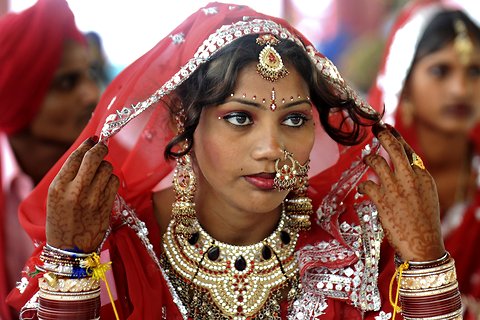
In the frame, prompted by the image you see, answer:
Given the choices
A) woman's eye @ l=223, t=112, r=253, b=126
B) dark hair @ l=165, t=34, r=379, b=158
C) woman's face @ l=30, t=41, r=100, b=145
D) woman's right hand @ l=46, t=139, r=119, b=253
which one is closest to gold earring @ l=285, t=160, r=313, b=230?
dark hair @ l=165, t=34, r=379, b=158

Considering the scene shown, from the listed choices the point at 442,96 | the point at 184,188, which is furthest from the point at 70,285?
the point at 442,96

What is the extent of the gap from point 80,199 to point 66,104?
1.75m

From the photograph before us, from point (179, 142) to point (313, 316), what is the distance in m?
0.63

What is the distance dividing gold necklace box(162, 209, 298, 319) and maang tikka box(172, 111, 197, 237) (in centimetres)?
7

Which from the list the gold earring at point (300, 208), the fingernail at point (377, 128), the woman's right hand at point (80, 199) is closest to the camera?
the woman's right hand at point (80, 199)

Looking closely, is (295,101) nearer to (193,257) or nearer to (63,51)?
(193,257)

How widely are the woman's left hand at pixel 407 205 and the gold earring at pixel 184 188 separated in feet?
1.65

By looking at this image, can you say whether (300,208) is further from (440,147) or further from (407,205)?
(440,147)

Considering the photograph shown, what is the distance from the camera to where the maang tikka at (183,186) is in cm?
227

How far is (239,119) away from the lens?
2148 mm

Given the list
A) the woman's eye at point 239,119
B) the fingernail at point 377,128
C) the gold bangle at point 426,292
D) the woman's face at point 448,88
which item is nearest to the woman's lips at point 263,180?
the woman's eye at point 239,119

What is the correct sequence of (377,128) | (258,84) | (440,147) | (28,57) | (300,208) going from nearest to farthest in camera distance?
1. (258,84)
2. (377,128)
3. (300,208)
4. (28,57)
5. (440,147)

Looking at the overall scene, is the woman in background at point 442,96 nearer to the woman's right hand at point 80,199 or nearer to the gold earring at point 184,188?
the gold earring at point 184,188

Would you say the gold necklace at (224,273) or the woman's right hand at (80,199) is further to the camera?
the gold necklace at (224,273)
